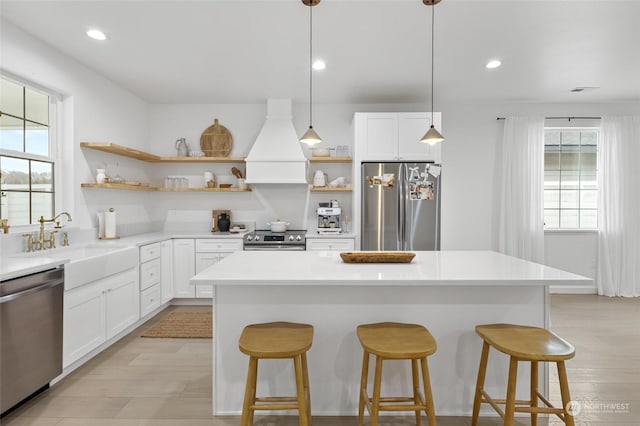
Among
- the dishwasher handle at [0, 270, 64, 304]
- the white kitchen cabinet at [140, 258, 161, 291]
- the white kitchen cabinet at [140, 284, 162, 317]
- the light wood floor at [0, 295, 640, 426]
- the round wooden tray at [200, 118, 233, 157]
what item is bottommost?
the light wood floor at [0, 295, 640, 426]

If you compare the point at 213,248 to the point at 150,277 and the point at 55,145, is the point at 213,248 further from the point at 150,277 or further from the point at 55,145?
the point at 55,145

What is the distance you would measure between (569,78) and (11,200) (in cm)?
568

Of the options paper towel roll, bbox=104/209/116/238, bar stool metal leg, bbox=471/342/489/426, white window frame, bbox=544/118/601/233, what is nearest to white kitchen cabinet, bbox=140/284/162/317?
paper towel roll, bbox=104/209/116/238

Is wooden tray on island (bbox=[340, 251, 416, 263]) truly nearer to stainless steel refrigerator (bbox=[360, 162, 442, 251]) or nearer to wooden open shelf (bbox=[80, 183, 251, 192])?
stainless steel refrigerator (bbox=[360, 162, 442, 251])

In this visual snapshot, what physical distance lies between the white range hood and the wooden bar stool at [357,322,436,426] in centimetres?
298

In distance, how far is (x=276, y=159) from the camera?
4.66 metres

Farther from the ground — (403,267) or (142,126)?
(142,126)

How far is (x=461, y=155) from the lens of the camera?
5055mm

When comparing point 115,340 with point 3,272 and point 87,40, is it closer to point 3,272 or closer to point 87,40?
point 3,272

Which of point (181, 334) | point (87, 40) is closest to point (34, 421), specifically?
point (181, 334)

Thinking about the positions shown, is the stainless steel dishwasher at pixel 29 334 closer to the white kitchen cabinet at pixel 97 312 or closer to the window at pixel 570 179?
the white kitchen cabinet at pixel 97 312

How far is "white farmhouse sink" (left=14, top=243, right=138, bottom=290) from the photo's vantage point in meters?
2.65

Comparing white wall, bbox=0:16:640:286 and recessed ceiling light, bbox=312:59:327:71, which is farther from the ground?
recessed ceiling light, bbox=312:59:327:71

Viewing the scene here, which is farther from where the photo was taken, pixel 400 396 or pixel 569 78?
pixel 569 78
